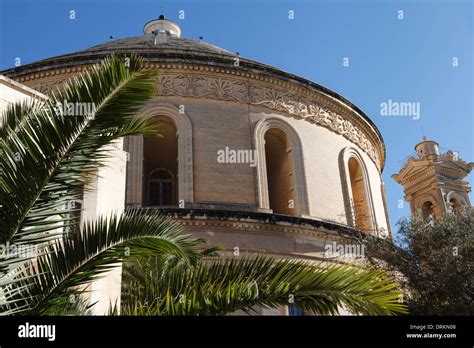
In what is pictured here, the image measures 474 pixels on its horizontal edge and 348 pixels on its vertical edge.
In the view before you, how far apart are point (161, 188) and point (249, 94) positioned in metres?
3.89

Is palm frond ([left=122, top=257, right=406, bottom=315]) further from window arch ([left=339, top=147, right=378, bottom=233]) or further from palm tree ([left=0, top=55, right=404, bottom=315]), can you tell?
window arch ([left=339, top=147, right=378, bottom=233])

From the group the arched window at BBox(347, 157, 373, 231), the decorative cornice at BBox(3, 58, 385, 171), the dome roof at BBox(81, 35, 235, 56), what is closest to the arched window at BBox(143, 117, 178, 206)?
the decorative cornice at BBox(3, 58, 385, 171)

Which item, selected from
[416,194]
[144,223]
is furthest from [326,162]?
[144,223]

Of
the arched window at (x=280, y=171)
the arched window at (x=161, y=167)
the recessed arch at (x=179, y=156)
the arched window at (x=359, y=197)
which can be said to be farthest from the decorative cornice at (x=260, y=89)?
the arched window at (x=161, y=167)

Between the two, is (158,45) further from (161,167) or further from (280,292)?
(280,292)

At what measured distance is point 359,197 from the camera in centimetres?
1925

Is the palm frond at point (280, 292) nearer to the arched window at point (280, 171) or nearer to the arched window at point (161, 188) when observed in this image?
the arched window at point (280, 171)

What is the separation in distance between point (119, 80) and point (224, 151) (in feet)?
32.5

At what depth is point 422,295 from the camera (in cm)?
1348

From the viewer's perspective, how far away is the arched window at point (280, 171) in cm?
1720

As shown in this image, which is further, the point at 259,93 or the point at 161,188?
the point at 161,188

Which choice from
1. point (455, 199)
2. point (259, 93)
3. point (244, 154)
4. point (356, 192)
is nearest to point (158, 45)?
point (259, 93)

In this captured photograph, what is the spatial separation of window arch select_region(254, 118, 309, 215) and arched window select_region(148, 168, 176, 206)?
2.91m

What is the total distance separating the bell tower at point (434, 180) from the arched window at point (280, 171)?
8960 mm
